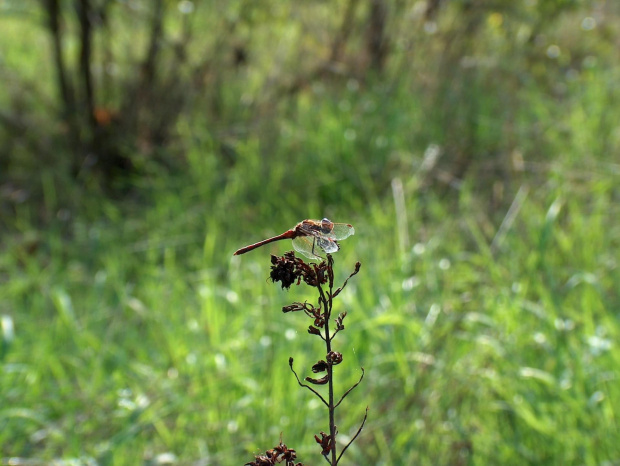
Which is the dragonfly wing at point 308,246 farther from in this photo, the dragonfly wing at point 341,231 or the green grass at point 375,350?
the green grass at point 375,350

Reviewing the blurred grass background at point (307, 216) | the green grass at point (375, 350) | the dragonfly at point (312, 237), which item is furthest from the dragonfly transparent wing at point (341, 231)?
the blurred grass background at point (307, 216)

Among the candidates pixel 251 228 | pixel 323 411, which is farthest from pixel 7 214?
pixel 323 411

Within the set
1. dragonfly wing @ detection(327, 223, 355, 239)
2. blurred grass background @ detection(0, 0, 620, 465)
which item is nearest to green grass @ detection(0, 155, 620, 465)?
blurred grass background @ detection(0, 0, 620, 465)

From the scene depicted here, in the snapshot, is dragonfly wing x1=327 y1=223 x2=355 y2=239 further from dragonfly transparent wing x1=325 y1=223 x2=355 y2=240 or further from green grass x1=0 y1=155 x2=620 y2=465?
green grass x1=0 y1=155 x2=620 y2=465

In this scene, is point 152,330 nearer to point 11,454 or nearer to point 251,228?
point 11,454

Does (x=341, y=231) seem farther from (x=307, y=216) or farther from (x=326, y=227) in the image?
(x=307, y=216)

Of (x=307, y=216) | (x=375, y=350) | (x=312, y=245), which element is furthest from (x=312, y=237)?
(x=307, y=216)
